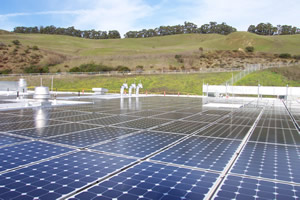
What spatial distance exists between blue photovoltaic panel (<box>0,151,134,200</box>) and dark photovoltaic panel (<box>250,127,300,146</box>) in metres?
5.71

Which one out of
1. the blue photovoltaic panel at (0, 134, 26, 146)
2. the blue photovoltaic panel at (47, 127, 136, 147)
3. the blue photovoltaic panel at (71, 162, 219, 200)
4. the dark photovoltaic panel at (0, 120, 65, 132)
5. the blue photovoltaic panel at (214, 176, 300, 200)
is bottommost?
the blue photovoltaic panel at (214, 176, 300, 200)

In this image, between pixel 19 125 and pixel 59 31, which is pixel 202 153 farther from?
pixel 59 31

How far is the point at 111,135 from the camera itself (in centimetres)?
1002

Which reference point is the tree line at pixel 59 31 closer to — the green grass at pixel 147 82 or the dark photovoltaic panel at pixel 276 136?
the green grass at pixel 147 82

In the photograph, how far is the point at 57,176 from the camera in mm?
5520

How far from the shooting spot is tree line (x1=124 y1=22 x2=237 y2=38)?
616 ft

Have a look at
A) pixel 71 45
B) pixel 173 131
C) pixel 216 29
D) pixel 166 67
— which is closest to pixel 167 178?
pixel 173 131

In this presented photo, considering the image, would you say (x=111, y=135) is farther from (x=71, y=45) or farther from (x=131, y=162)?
(x=71, y=45)

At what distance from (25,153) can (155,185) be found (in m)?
4.10

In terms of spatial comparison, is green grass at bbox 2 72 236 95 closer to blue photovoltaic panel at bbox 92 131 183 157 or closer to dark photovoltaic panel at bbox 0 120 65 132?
dark photovoltaic panel at bbox 0 120 65 132

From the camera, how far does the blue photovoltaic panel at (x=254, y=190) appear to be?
468 cm

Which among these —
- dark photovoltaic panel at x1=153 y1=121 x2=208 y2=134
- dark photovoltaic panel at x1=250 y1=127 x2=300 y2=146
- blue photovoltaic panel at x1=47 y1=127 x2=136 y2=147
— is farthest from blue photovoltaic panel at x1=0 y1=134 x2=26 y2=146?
dark photovoltaic panel at x1=250 y1=127 x2=300 y2=146

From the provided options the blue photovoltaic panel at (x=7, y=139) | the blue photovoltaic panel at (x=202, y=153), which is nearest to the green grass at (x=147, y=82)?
the blue photovoltaic panel at (x=202, y=153)

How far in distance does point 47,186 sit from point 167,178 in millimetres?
2376
